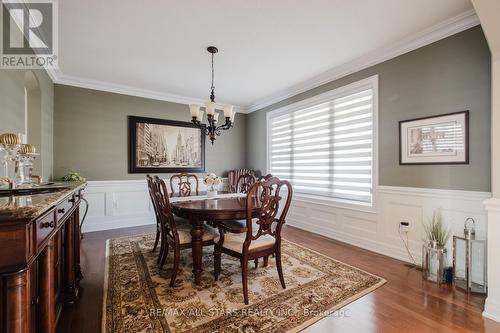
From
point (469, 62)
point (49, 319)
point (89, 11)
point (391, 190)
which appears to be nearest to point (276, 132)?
point (391, 190)

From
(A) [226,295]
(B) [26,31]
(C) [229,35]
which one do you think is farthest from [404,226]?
(B) [26,31]

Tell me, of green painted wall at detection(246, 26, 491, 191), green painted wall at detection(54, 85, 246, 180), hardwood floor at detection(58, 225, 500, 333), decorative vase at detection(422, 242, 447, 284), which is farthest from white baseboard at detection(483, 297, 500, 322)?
green painted wall at detection(54, 85, 246, 180)

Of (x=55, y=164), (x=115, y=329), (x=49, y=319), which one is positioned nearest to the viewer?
(x=49, y=319)

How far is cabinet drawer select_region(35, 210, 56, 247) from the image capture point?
969 mm

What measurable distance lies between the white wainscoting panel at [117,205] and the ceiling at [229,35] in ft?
6.06

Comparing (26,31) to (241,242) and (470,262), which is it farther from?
(470,262)

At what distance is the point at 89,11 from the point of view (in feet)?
7.52

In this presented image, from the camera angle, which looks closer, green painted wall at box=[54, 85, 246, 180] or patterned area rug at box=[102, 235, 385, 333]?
patterned area rug at box=[102, 235, 385, 333]

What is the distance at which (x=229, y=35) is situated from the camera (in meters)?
2.71

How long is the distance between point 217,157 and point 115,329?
4105 millimetres

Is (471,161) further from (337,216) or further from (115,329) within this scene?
(115,329)

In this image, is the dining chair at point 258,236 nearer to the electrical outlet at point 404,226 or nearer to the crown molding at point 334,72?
the electrical outlet at point 404,226

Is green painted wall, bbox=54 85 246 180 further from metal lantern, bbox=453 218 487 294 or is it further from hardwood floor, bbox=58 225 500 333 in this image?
metal lantern, bbox=453 218 487 294

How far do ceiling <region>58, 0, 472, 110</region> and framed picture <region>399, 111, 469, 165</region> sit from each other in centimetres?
101
